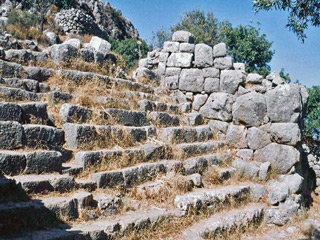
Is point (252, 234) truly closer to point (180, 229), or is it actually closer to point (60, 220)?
point (180, 229)

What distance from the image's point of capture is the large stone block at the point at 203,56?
930 cm

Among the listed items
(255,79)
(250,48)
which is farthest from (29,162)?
(250,48)

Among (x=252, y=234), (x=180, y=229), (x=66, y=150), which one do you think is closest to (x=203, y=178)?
(x=252, y=234)

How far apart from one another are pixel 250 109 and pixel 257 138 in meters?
0.74

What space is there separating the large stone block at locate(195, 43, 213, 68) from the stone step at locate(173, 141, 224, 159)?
2.30 meters

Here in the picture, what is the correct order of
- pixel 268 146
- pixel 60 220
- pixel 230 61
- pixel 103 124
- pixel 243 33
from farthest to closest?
pixel 243 33
pixel 230 61
pixel 268 146
pixel 103 124
pixel 60 220

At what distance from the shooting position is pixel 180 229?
17.6 feet

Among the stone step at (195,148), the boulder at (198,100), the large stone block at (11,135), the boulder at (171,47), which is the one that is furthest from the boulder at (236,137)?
the large stone block at (11,135)

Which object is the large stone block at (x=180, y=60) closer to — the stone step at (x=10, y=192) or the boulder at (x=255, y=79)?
the boulder at (x=255, y=79)

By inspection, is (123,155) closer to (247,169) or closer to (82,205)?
(82,205)

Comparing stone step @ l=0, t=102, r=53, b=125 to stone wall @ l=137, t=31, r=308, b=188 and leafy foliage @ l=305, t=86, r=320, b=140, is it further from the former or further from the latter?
leafy foliage @ l=305, t=86, r=320, b=140

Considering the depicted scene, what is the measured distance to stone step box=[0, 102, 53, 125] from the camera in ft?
16.9

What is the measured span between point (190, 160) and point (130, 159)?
158 centimetres

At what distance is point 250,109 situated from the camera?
8.38m
